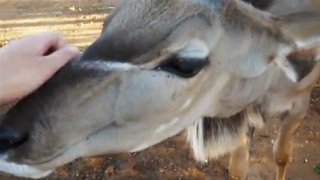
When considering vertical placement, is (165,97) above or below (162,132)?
above

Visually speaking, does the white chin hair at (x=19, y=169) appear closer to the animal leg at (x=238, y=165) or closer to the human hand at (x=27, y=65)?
the human hand at (x=27, y=65)

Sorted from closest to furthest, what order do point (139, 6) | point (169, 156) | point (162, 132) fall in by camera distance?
point (139, 6)
point (162, 132)
point (169, 156)

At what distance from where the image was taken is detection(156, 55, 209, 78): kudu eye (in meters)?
2.05

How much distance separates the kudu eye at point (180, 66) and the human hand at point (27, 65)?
297mm

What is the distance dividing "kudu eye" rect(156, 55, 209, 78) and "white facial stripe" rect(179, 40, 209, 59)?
0.04 feet

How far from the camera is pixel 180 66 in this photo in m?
2.05

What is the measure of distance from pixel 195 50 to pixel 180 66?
85 millimetres

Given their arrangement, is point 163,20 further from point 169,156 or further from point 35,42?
point 169,156

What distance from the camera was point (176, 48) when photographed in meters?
2.04

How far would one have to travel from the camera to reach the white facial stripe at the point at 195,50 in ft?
6.77

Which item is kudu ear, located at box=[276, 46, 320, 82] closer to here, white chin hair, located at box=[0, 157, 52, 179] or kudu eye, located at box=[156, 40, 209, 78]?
kudu eye, located at box=[156, 40, 209, 78]

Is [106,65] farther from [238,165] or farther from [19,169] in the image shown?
[238,165]

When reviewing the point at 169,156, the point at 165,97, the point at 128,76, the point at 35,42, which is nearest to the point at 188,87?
the point at 165,97

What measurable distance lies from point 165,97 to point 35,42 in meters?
0.45
